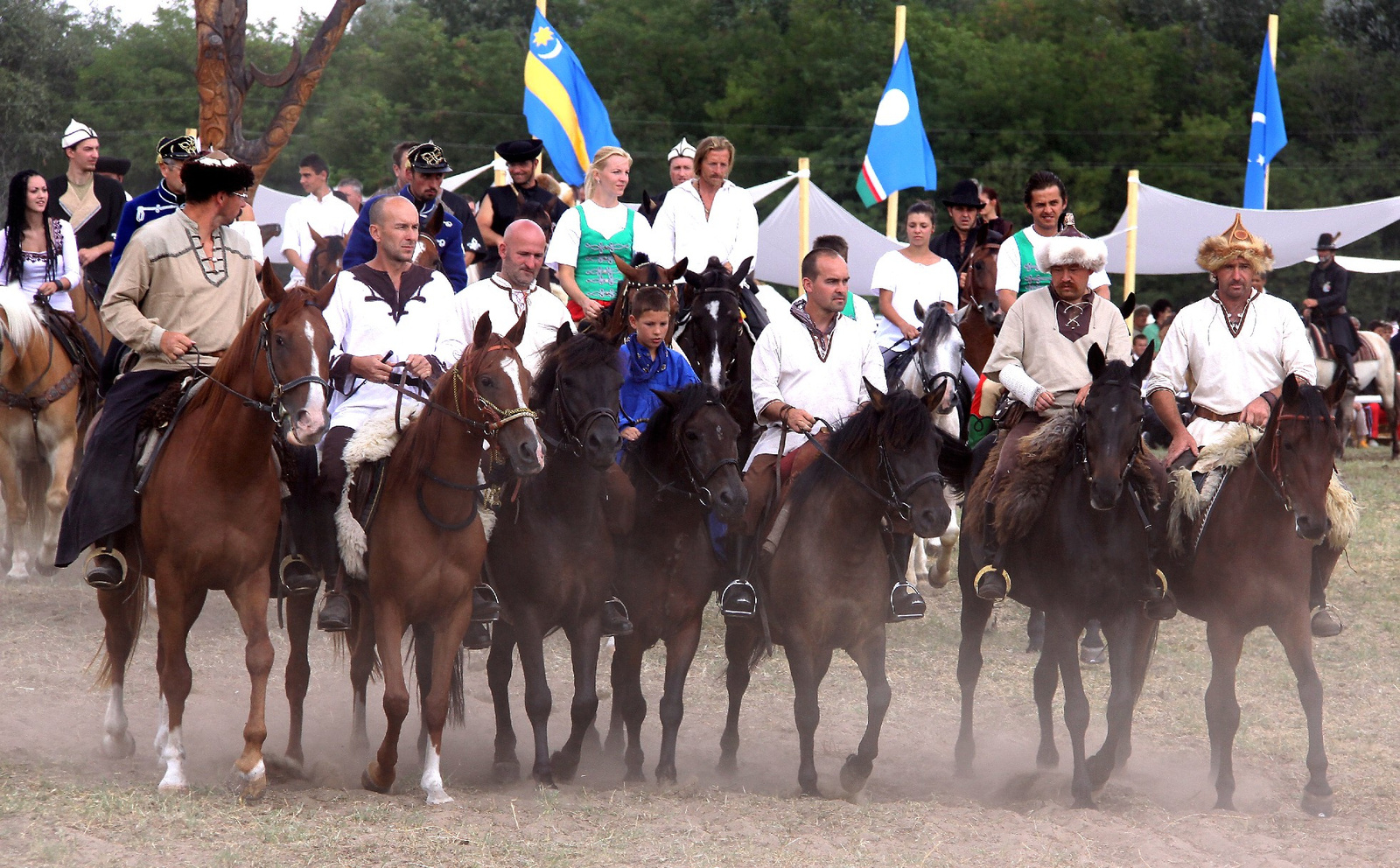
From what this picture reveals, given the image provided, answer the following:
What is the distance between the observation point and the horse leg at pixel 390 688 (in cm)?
631

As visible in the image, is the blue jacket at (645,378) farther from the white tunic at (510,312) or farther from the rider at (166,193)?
the rider at (166,193)

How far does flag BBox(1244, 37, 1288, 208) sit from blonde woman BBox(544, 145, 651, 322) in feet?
47.8

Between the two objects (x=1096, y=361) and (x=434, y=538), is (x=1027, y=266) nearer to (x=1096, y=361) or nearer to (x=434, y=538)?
(x=1096, y=361)

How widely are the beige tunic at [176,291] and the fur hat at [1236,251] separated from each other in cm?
502

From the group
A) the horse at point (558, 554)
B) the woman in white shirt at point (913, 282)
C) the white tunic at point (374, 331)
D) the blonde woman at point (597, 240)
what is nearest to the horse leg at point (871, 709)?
the horse at point (558, 554)

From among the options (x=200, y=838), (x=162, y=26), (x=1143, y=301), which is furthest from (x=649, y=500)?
(x=162, y=26)

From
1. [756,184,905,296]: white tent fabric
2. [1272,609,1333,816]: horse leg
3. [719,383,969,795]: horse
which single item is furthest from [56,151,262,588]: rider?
[756,184,905,296]: white tent fabric

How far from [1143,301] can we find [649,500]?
112 feet

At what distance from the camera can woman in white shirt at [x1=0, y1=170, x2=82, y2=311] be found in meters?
10.3

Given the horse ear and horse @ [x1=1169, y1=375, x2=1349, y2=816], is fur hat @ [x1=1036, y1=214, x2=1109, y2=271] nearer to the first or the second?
the horse ear

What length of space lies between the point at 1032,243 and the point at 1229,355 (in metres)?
2.12

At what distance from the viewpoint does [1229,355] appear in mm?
7508

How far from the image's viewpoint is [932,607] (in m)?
11.4

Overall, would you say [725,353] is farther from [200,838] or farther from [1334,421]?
[200,838]
